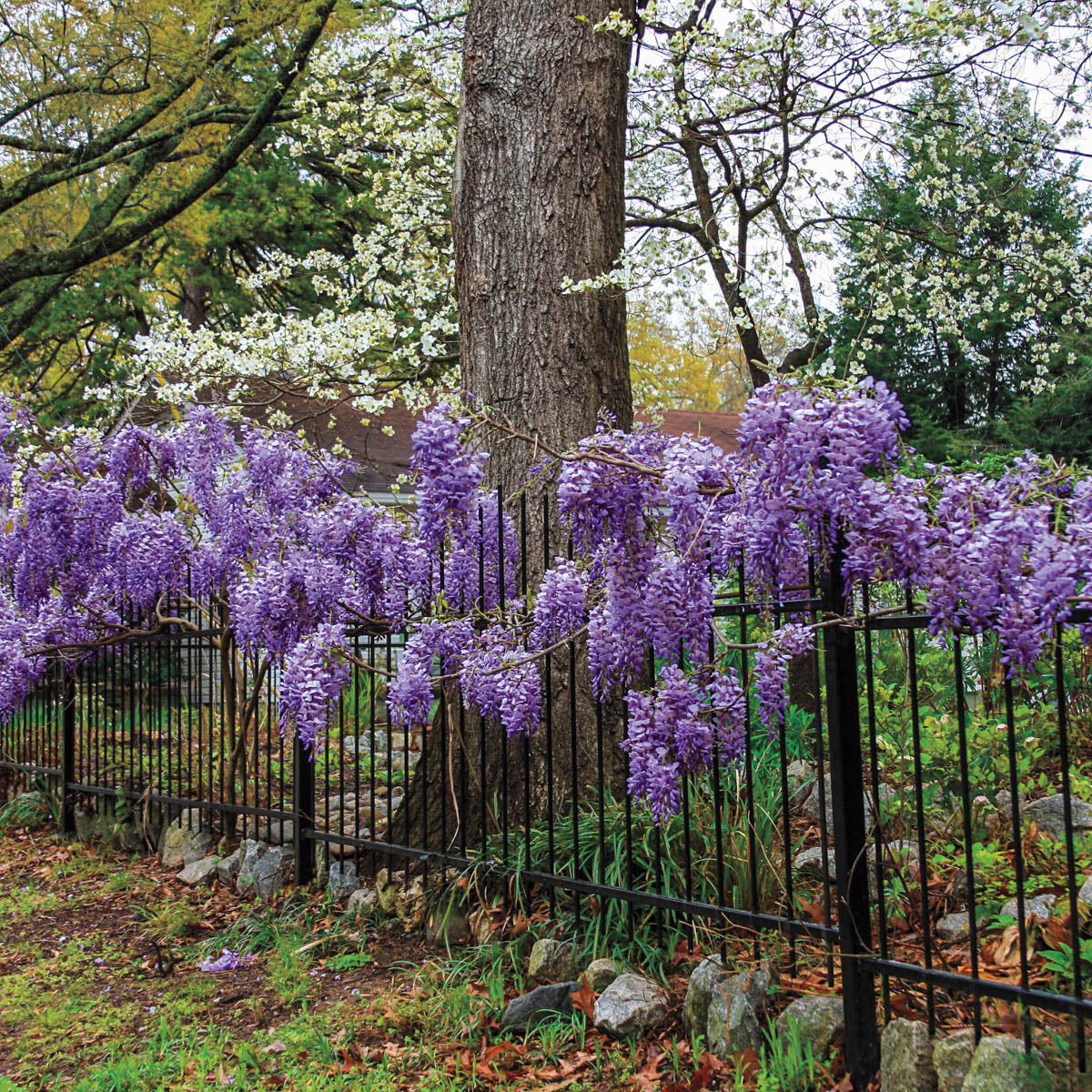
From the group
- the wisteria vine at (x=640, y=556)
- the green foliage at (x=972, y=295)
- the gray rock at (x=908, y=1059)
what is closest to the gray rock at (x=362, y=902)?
the wisteria vine at (x=640, y=556)

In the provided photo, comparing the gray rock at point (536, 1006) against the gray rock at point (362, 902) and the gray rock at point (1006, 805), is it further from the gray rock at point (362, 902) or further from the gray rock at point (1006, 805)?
the gray rock at point (1006, 805)

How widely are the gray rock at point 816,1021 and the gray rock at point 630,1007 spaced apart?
1.49ft

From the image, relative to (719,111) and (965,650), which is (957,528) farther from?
(719,111)

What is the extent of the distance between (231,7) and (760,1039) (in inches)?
468

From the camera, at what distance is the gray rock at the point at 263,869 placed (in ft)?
17.5

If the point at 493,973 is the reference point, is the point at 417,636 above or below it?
above

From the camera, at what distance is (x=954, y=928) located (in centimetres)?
355

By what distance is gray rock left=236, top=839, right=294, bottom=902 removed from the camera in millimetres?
5332

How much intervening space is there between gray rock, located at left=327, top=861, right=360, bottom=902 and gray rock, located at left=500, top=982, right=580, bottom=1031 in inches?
62.3

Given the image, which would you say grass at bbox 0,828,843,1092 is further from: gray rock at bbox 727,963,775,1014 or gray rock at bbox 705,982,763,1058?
gray rock at bbox 727,963,775,1014

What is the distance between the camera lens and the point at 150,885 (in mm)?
5844

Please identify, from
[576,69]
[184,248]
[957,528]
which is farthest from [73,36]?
[957,528]

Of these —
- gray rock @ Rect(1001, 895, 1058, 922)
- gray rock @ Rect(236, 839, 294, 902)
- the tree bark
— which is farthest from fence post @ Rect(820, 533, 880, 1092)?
gray rock @ Rect(236, 839, 294, 902)

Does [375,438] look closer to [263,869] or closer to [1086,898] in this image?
[263,869]
